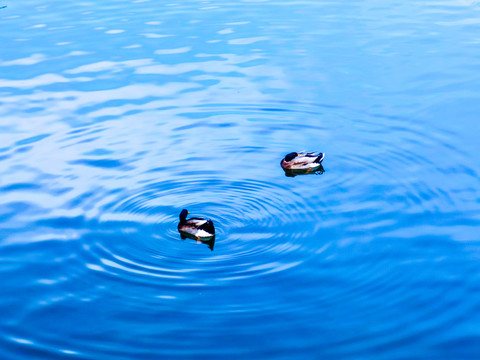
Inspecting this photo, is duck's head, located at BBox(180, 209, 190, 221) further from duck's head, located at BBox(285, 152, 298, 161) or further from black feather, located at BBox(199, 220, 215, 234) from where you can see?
duck's head, located at BBox(285, 152, 298, 161)

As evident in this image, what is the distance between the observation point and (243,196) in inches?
650

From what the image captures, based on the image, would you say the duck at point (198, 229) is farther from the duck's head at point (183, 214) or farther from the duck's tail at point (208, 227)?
the duck's head at point (183, 214)

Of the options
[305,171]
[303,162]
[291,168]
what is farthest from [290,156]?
[305,171]

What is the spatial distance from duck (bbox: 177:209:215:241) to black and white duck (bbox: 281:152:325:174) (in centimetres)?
398

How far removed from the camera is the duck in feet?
46.2

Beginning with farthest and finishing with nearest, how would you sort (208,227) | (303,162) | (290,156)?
(290,156) → (303,162) → (208,227)

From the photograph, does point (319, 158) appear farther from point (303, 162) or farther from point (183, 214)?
point (183, 214)

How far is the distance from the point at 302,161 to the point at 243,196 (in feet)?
6.48

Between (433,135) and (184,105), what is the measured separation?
804 centimetres

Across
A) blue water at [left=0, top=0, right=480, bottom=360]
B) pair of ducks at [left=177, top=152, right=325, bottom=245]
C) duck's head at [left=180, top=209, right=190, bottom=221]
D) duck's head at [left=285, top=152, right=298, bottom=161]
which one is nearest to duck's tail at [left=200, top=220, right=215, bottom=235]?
pair of ducks at [left=177, top=152, right=325, bottom=245]

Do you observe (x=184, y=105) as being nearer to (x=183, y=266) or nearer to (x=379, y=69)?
(x=379, y=69)

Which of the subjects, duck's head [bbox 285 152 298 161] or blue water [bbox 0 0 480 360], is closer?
blue water [bbox 0 0 480 360]

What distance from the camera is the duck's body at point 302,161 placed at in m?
17.5

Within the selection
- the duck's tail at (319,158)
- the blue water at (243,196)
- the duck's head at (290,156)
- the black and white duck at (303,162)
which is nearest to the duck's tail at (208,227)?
the blue water at (243,196)
